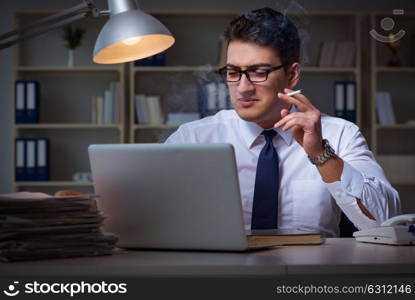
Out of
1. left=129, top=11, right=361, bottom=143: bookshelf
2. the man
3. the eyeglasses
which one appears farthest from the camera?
left=129, top=11, right=361, bottom=143: bookshelf

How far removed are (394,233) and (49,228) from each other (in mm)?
677

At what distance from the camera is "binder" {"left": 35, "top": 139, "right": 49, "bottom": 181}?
4.72 m

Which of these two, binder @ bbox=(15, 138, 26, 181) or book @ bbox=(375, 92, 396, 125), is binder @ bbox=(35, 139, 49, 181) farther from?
book @ bbox=(375, 92, 396, 125)

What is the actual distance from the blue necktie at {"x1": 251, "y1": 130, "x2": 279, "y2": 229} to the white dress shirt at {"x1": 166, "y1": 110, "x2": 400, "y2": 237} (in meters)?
0.05

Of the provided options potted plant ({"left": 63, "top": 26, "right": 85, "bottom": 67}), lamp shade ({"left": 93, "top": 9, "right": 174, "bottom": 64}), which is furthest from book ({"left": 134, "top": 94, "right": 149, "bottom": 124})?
lamp shade ({"left": 93, "top": 9, "right": 174, "bottom": 64})

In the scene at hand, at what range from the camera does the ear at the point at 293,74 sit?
2.15 m

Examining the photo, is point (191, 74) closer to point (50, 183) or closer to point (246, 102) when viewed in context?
point (50, 183)

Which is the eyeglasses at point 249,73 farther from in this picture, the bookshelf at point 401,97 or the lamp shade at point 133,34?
the bookshelf at point 401,97

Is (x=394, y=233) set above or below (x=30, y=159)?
below

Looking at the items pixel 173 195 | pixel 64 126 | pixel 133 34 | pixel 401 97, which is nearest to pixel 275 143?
pixel 133 34

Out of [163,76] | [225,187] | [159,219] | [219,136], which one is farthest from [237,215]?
[163,76]

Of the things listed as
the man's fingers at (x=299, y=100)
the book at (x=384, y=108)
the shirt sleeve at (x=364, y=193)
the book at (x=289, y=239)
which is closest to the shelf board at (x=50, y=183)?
the book at (x=384, y=108)

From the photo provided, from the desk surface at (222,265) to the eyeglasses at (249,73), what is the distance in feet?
2.66

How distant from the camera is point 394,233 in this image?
1.47 metres
